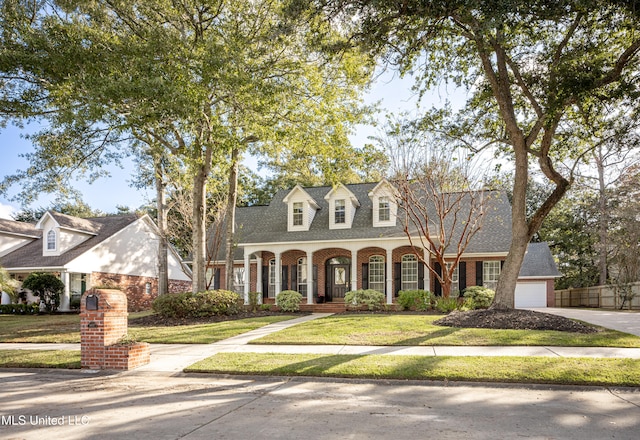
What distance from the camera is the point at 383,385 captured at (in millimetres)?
7035

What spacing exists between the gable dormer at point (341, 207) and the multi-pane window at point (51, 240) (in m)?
15.7

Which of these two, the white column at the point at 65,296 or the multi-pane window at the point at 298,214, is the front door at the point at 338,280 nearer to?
the multi-pane window at the point at 298,214

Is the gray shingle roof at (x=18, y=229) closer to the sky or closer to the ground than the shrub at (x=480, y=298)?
closer to the sky

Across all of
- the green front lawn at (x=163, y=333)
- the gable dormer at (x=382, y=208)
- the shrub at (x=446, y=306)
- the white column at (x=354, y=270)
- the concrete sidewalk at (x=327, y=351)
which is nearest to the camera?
the concrete sidewalk at (x=327, y=351)

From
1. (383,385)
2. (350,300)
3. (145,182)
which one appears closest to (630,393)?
(383,385)

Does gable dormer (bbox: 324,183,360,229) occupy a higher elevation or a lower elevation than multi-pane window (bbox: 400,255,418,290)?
higher

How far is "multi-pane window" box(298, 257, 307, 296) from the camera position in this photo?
24938 mm

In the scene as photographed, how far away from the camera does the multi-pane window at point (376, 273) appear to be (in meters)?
23.8

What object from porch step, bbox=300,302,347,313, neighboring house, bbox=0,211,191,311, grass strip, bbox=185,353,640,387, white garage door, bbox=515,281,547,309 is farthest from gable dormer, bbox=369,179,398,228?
grass strip, bbox=185,353,640,387

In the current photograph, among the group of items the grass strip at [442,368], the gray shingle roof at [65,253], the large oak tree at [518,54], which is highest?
the large oak tree at [518,54]

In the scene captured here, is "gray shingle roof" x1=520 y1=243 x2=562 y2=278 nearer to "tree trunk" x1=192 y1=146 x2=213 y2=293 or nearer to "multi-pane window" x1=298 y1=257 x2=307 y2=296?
"multi-pane window" x1=298 y1=257 x2=307 y2=296

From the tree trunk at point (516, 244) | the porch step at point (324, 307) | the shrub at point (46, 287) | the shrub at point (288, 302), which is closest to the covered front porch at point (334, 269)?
the porch step at point (324, 307)

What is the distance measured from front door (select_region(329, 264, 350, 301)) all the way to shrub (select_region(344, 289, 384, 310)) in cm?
406

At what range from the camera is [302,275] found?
25234 millimetres
